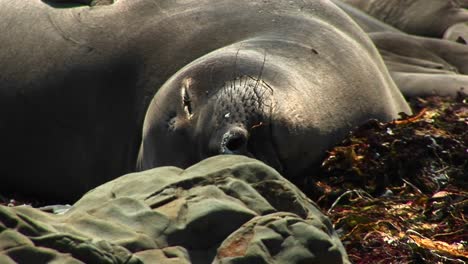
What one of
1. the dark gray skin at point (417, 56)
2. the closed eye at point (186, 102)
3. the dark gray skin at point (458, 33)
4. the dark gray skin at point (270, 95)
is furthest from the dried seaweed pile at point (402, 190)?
the dark gray skin at point (458, 33)

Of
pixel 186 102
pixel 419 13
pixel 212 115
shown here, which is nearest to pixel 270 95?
pixel 212 115

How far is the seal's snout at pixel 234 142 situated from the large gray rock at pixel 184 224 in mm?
1243

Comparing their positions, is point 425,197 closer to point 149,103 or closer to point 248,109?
point 248,109

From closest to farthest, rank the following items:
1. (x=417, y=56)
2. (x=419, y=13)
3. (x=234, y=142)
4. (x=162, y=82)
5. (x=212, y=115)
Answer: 1. (x=234, y=142)
2. (x=212, y=115)
3. (x=162, y=82)
4. (x=417, y=56)
5. (x=419, y=13)

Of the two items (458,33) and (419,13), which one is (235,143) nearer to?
(458,33)

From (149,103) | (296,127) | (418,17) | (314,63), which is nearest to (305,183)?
(296,127)

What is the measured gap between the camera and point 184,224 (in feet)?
11.7

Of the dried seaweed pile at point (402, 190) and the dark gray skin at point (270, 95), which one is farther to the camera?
the dark gray skin at point (270, 95)

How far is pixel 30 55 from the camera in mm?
7059

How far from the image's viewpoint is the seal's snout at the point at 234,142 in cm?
537

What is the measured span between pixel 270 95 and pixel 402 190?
75 cm

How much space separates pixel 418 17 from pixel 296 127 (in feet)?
15.5

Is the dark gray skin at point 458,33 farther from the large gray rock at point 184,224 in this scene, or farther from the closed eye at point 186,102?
the large gray rock at point 184,224

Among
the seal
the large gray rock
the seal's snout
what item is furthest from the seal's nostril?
the large gray rock
